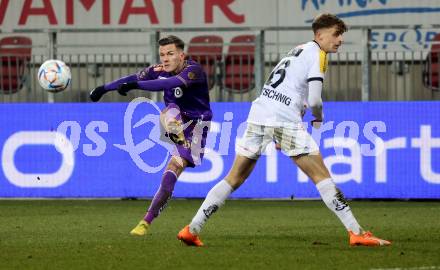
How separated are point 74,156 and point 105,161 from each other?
→ 1.48 feet

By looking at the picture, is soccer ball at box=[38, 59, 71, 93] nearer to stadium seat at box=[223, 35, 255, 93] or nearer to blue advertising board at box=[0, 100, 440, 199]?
blue advertising board at box=[0, 100, 440, 199]

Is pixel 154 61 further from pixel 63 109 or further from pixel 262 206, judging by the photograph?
pixel 262 206

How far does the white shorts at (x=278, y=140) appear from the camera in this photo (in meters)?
10.2

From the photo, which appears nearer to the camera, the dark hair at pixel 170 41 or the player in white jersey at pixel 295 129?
Answer: the player in white jersey at pixel 295 129

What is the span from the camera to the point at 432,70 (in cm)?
1752

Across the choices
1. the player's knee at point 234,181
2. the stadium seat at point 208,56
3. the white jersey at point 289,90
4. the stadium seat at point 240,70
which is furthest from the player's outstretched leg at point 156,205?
the stadium seat at point 240,70

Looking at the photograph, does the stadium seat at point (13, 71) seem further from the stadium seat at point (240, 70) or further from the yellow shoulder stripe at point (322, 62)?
the yellow shoulder stripe at point (322, 62)

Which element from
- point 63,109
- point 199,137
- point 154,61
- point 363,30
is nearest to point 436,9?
point 363,30

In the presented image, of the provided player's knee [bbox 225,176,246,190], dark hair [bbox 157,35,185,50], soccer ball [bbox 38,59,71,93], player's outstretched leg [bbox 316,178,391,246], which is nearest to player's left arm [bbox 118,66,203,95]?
dark hair [bbox 157,35,185,50]

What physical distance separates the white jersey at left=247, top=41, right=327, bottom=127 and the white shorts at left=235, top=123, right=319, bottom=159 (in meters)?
0.06

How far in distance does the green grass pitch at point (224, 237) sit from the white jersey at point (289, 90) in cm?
112

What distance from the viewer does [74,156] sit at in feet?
55.8

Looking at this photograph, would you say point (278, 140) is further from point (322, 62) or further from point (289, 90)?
point (322, 62)

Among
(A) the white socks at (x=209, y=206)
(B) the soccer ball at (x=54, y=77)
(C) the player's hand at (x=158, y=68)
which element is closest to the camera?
(A) the white socks at (x=209, y=206)
